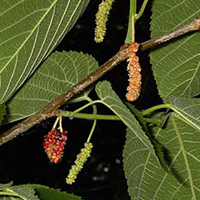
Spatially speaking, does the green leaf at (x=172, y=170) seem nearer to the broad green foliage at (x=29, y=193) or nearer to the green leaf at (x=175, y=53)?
the green leaf at (x=175, y=53)

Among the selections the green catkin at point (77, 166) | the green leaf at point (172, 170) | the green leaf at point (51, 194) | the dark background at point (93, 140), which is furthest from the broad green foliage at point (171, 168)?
the dark background at point (93, 140)

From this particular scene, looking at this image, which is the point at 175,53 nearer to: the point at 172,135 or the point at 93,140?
the point at 172,135

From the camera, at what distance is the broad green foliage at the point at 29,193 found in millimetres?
715

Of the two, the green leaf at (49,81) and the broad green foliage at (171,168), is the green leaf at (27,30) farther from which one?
the broad green foliage at (171,168)

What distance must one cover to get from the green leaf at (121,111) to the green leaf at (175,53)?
20 cm

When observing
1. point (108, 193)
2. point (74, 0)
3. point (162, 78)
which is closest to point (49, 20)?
point (74, 0)

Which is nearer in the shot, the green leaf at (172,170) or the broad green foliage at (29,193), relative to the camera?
the broad green foliage at (29,193)

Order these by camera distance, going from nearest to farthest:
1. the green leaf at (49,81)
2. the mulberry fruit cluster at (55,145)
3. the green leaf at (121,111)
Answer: the green leaf at (121,111) → the mulberry fruit cluster at (55,145) → the green leaf at (49,81)

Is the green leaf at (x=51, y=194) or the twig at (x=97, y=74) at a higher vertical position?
the twig at (x=97, y=74)

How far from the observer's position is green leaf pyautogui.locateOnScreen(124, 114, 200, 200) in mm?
985

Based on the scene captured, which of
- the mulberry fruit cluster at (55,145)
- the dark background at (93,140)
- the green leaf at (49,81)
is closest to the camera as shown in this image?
the mulberry fruit cluster at (55,145)

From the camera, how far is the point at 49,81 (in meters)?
0.97

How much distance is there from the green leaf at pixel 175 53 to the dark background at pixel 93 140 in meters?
0.86

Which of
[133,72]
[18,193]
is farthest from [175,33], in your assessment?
[18,193]
